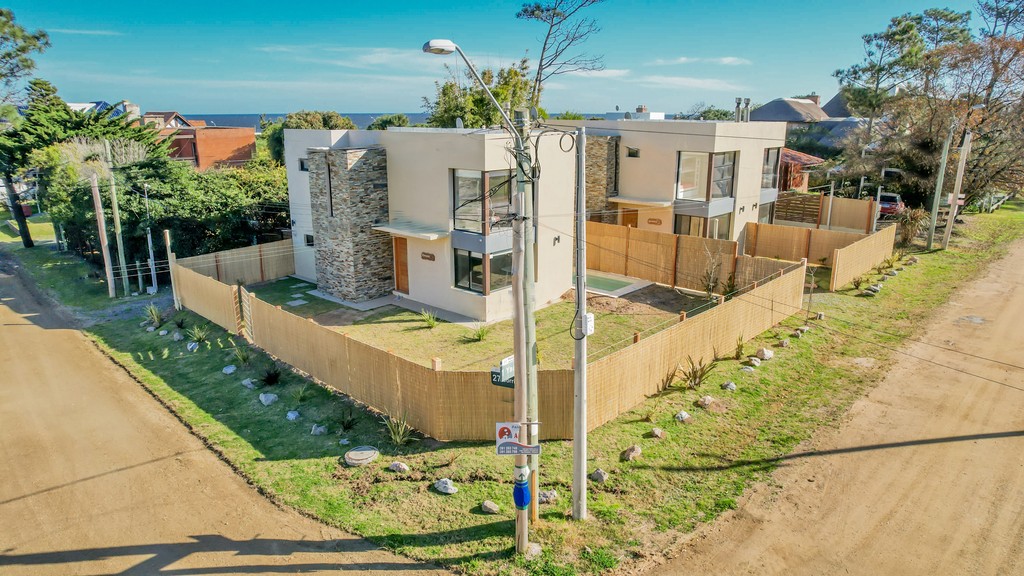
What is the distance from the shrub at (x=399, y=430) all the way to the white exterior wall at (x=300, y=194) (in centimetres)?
1266

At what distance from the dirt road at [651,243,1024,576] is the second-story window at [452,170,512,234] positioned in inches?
417

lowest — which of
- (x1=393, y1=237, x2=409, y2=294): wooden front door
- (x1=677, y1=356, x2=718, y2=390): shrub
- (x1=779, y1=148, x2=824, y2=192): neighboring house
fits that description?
(x1=677, y1=356, x2=718, y2=390): shrub

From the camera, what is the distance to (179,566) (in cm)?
912

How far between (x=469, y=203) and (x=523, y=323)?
1098 cm

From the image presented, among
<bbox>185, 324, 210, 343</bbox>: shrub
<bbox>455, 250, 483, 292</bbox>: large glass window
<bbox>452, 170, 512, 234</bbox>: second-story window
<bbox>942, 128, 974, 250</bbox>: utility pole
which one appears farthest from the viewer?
<bbox>942, 128, 974, 250</bbox>: utility pole

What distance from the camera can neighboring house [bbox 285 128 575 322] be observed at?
19266 millimetres

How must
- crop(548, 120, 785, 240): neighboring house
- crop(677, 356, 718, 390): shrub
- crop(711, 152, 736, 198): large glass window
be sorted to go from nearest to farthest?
crop(677, 356, 718, 390): shrub < crop(548, 120, 785, 240): neighboring house < crop(711, 152, 736, 198): large glass window

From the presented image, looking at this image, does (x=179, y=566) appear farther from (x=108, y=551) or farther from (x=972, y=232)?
(x=972, y=232)

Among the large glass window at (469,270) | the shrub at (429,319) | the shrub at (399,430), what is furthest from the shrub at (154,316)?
the shrub at (399,430)

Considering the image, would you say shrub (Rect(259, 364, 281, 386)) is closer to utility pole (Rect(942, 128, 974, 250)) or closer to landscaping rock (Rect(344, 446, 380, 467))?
landscaping rock (Rect(344, 446, 380, 467))

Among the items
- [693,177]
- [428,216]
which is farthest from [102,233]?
[693,177]

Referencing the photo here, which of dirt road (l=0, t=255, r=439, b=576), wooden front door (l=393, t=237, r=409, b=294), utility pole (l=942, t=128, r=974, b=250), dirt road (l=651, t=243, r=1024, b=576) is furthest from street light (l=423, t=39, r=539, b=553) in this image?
utility pole (l=942, t=128, r=974, b=250)

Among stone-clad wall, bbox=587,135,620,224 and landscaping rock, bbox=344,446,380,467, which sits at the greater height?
stone-clad wall, bbox=587,135,620,224

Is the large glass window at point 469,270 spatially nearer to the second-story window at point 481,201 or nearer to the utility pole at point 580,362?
the second-story window at point 481,201
